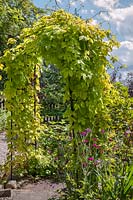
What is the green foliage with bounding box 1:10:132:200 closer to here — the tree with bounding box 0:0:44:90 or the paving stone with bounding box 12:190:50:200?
the paving stone with bounding box 12:190:50:200

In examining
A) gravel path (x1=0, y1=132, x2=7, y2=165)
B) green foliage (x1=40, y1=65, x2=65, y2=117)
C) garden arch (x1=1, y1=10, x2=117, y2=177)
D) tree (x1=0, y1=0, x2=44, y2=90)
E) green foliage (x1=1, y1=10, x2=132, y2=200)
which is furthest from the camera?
tree (x1=0, y1=0, x2=44, y2=90)

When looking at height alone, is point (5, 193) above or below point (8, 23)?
below

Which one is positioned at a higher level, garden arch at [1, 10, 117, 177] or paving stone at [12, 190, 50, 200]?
garden arch at [1, 10, 117, 177]

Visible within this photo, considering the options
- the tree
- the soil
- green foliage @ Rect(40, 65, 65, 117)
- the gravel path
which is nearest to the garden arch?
the soil

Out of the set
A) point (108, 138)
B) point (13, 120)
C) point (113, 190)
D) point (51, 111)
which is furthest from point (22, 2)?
point (113, 190)

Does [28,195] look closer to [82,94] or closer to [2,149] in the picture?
[82,94]

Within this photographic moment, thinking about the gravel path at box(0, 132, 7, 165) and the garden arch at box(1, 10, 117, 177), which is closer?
the garden arch at box(1, 10, 117, 177)

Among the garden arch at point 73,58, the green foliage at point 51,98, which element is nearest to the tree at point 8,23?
the green foliage at point 51,98

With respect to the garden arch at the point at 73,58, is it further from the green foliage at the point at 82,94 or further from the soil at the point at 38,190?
the soil at the point at 38,190

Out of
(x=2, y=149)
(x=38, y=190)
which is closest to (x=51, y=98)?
(x=2, y=149)

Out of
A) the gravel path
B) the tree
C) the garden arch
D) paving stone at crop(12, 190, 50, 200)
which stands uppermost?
the tree

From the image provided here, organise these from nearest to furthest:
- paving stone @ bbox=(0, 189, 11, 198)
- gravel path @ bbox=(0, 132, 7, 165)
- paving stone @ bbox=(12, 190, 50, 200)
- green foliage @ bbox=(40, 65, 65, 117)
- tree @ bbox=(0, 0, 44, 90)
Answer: paving stone @ bbox=(12, 190, 50, 200)
paving stone @ bbox=(0, 189, 11, 198)
gravel path @ bbox=(0, 132, 7, 165)
green foliage @ bbox=(40, 65, 65, 117)
tree @ bbox=(0, 0, 44, 90)

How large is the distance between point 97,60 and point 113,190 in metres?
1.47

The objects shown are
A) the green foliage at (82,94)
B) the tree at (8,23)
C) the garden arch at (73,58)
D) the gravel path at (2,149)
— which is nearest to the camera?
the green foliage at (82,94)
